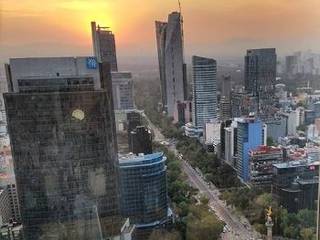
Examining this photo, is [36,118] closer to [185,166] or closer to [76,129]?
[76,129]

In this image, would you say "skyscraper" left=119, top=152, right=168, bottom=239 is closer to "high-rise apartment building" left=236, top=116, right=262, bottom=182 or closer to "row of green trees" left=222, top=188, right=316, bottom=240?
"row of green trees" left=222, top=188, right=316, bottom=240

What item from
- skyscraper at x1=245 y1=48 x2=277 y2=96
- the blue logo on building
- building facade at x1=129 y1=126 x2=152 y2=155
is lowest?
building facade at x1=129 y1=126 x2=152 y2=155

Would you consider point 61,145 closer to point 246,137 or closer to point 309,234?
point 309,234

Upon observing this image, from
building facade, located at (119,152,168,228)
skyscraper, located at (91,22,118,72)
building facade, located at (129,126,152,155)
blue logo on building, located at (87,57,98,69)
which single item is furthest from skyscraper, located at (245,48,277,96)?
blue logo on building, located at (87,57,98,69)

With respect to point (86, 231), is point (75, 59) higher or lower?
higher

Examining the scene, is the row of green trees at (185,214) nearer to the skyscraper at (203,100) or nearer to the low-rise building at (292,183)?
the low-rise building at (292,183)

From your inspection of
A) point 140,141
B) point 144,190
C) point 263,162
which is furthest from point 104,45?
point 263,162

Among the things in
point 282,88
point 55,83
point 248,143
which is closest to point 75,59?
point 55,83

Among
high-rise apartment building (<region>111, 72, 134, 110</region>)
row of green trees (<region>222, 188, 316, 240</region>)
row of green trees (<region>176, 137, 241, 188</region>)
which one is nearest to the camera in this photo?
row of green trees (<region>222, 188, 316, 240</region>)
